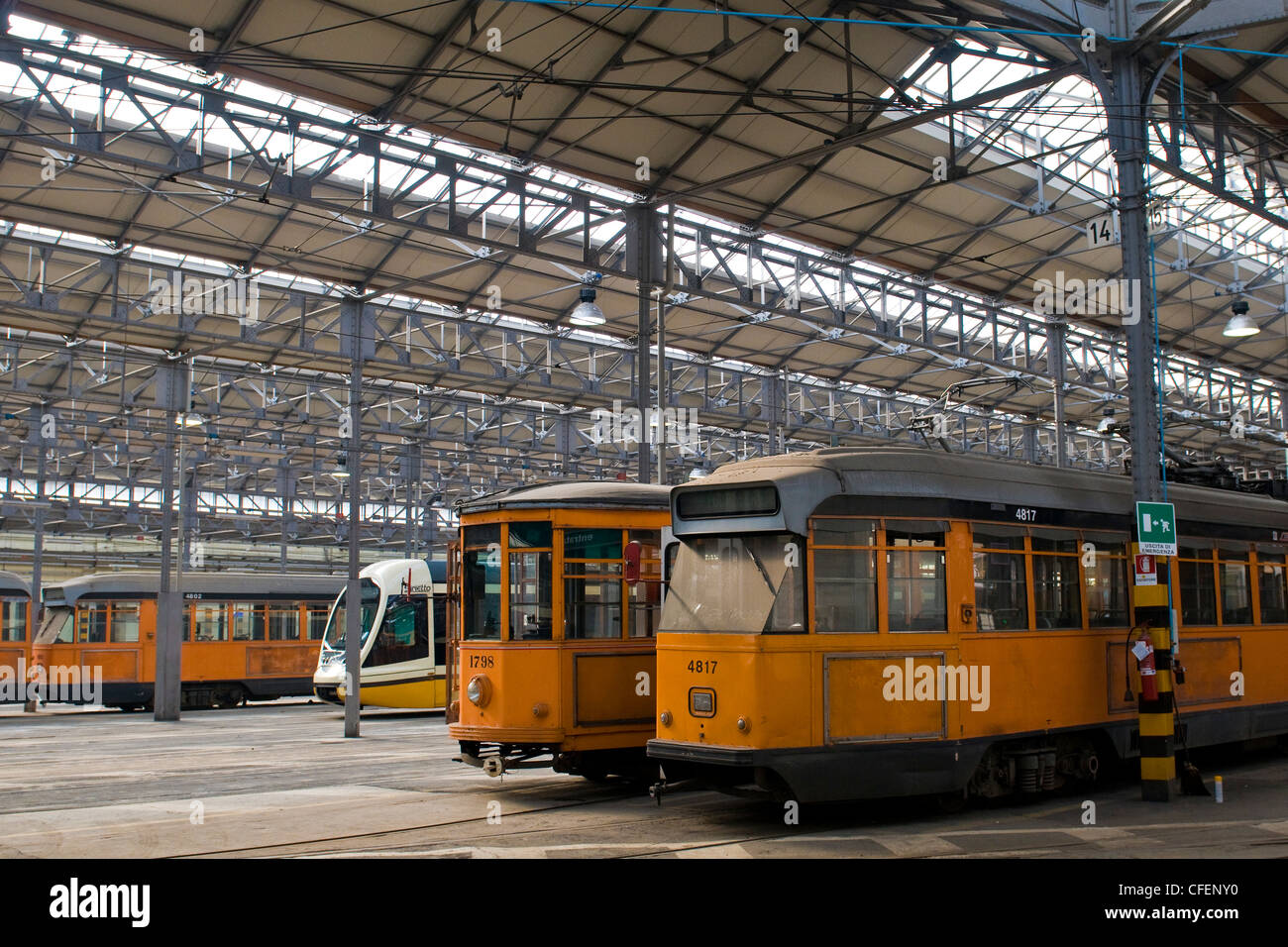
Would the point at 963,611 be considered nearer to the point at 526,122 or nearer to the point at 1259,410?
the point at 526,122

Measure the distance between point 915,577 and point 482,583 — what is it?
4339 mm

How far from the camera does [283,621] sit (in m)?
29.2

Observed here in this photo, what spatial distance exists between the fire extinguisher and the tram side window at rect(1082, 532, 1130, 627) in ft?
1.95

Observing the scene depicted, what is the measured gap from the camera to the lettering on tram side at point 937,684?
988cm

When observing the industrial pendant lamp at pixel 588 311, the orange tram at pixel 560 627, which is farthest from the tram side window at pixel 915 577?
the industrial pendant lamp at pixel 588 311

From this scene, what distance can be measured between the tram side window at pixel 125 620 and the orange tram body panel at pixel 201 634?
22 millimetres

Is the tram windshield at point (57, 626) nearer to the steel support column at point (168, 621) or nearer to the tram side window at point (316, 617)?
the steel support column at point (168, 621)

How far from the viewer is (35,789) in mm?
13273

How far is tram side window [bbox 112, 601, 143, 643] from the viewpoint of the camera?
27328 millimetres

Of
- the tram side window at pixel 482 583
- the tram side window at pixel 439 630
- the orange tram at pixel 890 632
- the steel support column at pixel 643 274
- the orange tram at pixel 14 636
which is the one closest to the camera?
the orange tram at pixel 890 632
